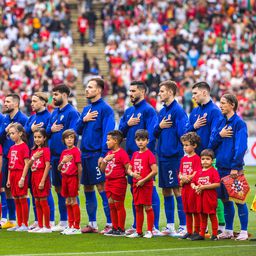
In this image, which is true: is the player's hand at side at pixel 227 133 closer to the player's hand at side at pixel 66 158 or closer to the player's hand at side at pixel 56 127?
the player's hand at side at pixel 66 158

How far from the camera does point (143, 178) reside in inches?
630

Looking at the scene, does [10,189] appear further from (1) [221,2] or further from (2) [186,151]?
(1) [221,2]

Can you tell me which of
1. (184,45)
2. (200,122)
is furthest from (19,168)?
(184,45)

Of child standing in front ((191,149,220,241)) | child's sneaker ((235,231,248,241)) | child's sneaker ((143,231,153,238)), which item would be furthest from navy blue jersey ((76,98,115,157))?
child's sneaker ((235,231,248,241))

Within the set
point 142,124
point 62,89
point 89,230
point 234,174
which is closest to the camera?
point 234,174

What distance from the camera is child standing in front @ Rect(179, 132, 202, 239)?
51.2 ft

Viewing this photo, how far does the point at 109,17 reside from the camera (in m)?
40.3

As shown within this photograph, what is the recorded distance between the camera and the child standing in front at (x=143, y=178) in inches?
630

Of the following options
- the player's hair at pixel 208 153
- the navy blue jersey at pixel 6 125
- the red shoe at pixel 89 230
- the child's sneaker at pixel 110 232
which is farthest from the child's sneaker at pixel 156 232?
the navy blue jersey at pixel 6 125

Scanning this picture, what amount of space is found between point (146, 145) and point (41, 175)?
1.75m

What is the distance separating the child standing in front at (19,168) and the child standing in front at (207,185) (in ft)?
9.85

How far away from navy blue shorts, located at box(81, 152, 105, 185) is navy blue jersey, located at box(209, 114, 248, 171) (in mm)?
1949

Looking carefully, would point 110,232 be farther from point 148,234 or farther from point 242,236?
point 242,236

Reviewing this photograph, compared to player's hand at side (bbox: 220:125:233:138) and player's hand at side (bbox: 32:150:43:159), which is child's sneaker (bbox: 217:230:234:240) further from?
player's hand at side (bbox: 32:150:43:159)
